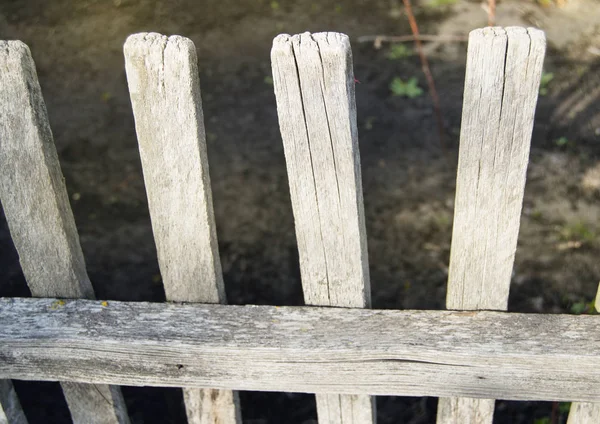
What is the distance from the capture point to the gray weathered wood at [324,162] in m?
1.24

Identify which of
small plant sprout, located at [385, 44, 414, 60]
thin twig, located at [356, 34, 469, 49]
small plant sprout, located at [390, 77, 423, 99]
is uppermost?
thin twig, located at [356, 34, 469, 49]

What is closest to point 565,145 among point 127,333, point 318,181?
point 318,181

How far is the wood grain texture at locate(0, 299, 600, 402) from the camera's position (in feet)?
4.68

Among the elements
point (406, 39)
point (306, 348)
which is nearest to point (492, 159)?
point (306, 348)

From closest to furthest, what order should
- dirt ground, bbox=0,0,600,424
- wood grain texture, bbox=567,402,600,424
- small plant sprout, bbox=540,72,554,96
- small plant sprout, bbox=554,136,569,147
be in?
wood grain texture, bbox=567,402,600,424, dirt ground, bbox=0,0,600,424, small plant sprout, bbox=554,136,569,147, small plant sprout, bbox=540,72,554,96

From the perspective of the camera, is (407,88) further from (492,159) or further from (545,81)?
(492,159)

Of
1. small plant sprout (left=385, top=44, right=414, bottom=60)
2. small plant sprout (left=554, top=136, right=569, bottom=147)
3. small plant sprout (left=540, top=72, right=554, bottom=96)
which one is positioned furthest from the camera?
small plant sprout (left=385, top=44, right=414, bottom=60)

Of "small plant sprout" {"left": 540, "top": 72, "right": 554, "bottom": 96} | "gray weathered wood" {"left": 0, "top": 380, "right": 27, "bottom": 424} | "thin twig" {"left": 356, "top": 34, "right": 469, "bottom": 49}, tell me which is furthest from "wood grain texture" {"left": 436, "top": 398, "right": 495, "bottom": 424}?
"thin twig" {"left": 356, "top": 34, "right": 469, "bottom": 49}

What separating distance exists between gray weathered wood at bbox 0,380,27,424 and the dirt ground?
71 centimetres

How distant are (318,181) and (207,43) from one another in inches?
140

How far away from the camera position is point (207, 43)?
4.65 meters

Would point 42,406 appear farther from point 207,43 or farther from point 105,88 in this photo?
point 207,43

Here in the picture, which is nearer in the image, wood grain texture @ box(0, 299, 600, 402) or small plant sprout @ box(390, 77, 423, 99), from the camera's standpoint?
wood grain texture @ box(0, 299, 600, 402)

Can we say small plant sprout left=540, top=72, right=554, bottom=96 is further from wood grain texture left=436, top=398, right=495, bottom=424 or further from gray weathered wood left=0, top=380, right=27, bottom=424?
gray weathered wood left=0, top=380, right=27, bottom=424
